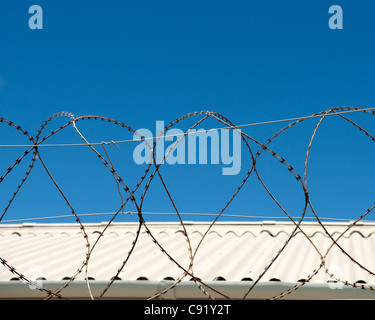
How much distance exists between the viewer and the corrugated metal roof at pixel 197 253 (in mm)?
5008

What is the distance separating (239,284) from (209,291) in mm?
219

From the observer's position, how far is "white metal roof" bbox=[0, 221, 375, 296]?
16.3ft

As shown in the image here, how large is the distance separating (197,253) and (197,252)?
0.05 m

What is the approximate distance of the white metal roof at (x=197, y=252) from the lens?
4.96 m

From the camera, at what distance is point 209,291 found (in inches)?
171

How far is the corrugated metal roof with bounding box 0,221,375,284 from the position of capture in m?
5.01

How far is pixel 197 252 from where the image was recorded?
596 cm
